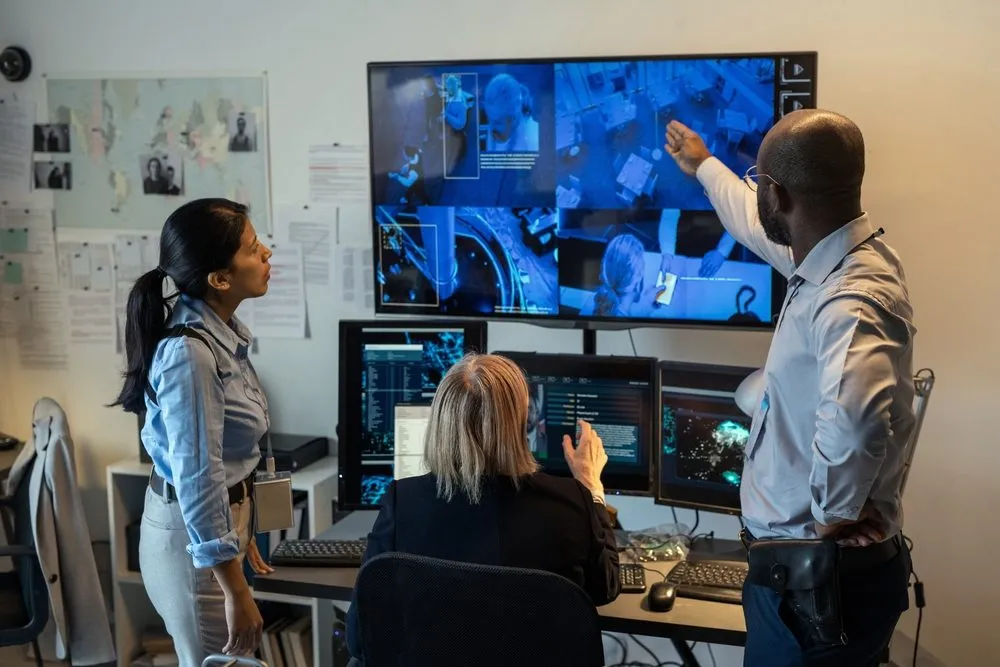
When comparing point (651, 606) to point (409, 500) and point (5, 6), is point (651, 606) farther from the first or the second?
point (5, 6)

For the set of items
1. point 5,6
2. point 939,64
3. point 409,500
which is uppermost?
point 5,6

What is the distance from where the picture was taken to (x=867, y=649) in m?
1.85

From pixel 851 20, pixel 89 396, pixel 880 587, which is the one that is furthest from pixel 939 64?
pixel 89 396

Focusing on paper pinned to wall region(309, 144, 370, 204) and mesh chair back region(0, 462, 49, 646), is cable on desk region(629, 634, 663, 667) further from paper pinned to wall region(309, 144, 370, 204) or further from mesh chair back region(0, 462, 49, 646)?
mesh chair back region(0, 462, 49, 646)

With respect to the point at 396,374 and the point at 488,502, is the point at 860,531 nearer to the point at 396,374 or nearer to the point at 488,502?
the point at 488,502

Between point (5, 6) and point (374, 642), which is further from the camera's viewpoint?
point (5, 6)

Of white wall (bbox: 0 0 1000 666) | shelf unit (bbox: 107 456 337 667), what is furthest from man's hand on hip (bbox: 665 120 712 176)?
shelf unit (bbox: 107 456 337 667)

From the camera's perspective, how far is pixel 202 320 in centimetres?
212

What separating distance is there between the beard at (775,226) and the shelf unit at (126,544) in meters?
1.72

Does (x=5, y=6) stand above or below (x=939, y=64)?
above

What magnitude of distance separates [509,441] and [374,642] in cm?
46

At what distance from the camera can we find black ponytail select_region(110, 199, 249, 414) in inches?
83.7

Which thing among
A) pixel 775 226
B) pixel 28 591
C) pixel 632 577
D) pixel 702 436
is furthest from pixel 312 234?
pixel 775 226

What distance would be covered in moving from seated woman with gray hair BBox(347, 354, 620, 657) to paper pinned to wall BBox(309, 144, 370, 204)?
4.44 feet
